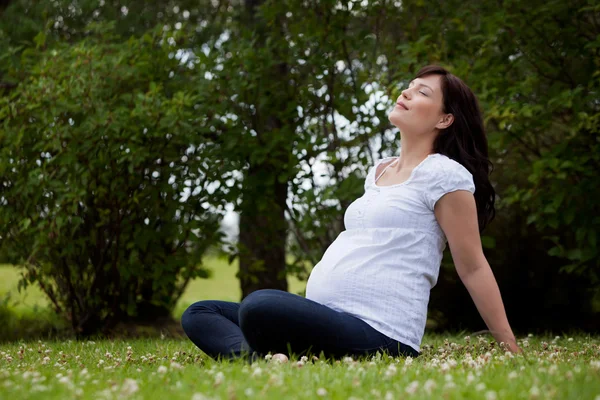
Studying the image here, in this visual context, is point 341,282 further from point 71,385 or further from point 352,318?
point 71,385

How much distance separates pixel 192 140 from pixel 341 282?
2718 millimetres

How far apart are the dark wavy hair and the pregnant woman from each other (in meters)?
0.01

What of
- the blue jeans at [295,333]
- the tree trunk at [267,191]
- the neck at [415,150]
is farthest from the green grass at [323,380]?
the tree trunk at [267,191]

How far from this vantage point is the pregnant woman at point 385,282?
121 inches

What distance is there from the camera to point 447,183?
325 centimetres

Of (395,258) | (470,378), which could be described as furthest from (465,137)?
(470,378)

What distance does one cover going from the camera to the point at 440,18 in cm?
600

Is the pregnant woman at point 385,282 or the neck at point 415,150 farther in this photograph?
the neck at point 415,150

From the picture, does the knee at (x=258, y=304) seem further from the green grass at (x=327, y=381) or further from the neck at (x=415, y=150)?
the neck at (x=415, y=150)

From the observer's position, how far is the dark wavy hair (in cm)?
353

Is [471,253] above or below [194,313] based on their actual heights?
above

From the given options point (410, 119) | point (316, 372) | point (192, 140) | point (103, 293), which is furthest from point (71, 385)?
point (103, 293)

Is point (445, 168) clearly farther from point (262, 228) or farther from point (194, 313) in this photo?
point (262, 228)

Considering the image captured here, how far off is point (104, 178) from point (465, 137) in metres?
3.22
